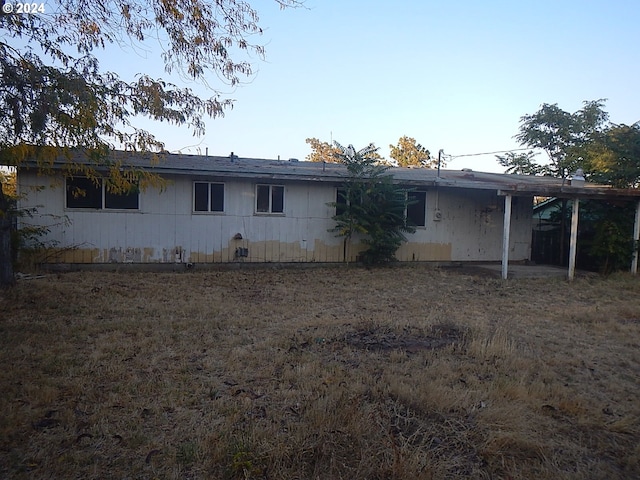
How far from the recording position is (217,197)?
12.0 metres

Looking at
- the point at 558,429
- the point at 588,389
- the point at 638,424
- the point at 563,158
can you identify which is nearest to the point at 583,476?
the point at 558,429

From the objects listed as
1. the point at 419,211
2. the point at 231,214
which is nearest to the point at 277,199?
the point at 231,214

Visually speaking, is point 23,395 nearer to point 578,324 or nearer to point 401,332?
point 401,332

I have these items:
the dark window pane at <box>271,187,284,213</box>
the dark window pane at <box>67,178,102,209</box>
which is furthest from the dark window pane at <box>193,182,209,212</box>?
the dark window pane at <box>67,178,102,209</box>

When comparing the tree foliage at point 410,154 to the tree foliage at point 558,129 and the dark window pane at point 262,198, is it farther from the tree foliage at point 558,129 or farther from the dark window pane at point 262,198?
the dark window pane at point 262,198

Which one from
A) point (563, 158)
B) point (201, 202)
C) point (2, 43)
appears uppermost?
point (563, 158)

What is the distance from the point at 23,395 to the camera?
12.3 ft

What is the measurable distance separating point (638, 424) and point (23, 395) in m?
4.99

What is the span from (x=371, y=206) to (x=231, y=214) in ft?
12.2

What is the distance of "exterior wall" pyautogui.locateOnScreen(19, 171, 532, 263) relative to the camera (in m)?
10.9

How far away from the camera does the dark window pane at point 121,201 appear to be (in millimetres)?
11164

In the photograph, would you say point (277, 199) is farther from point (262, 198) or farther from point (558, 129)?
point (558, 129)

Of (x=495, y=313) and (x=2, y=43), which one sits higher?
(x=2, y=43)

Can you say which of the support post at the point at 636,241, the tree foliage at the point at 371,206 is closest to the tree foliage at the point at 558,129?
the support post at the point at 636,241
